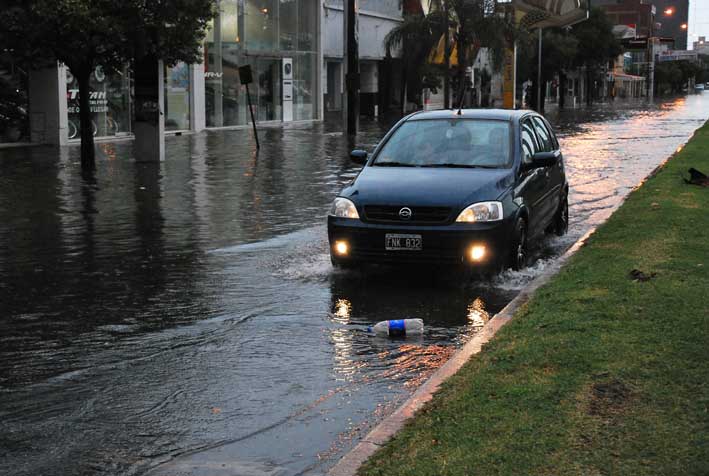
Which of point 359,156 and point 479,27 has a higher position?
point 479,27

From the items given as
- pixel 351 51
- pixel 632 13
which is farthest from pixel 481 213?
pixel 632 13

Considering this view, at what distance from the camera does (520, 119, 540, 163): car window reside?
421 inches

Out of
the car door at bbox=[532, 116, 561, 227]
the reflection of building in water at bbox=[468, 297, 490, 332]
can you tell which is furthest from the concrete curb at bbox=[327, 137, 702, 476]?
the car door at bbox=[532, 116, 561, 227]

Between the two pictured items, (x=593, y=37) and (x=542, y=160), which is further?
(x=593, y=37)

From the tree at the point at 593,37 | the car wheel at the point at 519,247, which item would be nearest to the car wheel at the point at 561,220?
the car wheel at the point at 519,247

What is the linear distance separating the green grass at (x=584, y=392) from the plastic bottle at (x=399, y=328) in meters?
0.76

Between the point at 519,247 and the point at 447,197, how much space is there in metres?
1.06

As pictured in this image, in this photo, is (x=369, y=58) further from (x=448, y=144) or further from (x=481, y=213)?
(x=481, y=213)

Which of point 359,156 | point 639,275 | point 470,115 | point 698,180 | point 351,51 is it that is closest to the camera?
point 639,275

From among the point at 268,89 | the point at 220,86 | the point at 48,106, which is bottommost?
→ the point at 48,106

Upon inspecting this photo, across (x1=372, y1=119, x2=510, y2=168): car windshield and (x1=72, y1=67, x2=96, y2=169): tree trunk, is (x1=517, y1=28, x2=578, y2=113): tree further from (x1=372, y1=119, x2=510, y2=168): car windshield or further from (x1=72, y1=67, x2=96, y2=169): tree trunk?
(x1=372, y1=119, x2=510, y2=168): car windshield

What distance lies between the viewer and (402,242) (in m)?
9.12

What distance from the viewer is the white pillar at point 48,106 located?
2856cm

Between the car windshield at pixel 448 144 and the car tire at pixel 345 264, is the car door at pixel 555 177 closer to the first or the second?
the car windshield at pixel 448 144
